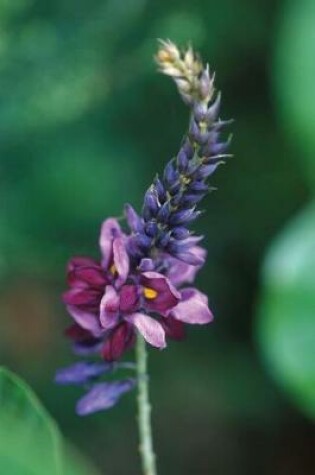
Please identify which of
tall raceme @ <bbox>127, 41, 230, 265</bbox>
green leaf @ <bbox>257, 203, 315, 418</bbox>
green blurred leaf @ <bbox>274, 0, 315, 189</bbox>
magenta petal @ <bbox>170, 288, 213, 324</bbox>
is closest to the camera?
tall raceme @ <bbox>127, 41, 230, 265</bbox>

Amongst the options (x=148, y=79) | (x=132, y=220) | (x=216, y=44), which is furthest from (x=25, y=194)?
(x=132, y=220)

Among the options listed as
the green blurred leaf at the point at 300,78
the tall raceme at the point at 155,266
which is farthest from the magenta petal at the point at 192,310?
the green blurred leaf at the point at 300,78

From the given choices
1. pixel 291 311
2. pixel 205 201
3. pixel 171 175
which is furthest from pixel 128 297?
pixel 205 201

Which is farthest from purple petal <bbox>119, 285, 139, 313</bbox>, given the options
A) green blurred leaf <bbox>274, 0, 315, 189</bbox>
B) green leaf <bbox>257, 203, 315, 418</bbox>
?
green blurred leaf <bbox>274, 0, 315, 189</bbox>

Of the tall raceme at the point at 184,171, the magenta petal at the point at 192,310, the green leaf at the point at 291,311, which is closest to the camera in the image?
the tall raceme at the point at 184,171

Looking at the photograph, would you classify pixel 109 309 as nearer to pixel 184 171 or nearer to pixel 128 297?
pixel 128 297

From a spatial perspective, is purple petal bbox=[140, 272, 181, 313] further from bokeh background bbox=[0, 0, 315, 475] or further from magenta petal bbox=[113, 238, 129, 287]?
bokeh background bbox=[0, 0, 315, 475]

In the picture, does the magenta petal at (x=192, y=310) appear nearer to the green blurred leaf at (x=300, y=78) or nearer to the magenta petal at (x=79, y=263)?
the magenta petal at (x=79, y=263)
